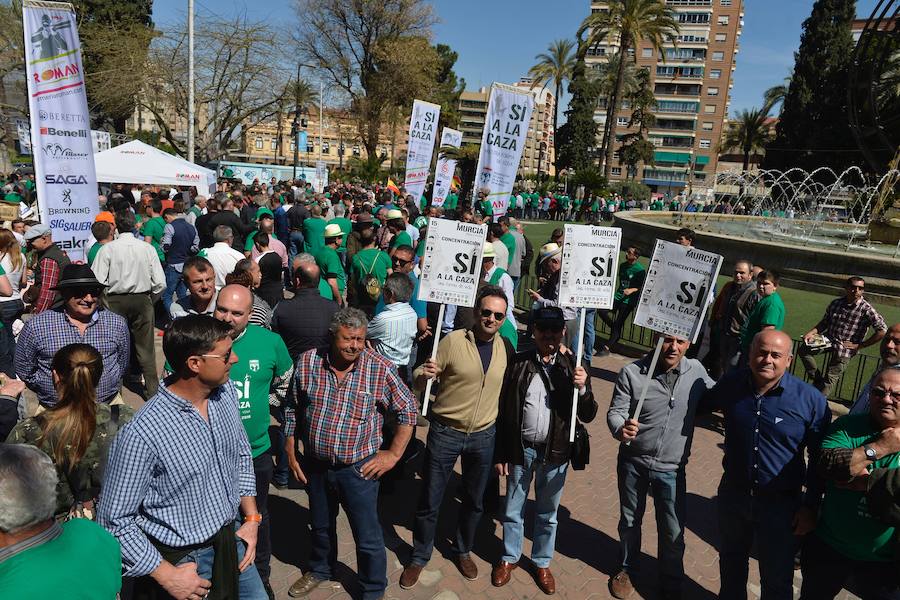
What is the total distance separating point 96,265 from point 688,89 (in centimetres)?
9618

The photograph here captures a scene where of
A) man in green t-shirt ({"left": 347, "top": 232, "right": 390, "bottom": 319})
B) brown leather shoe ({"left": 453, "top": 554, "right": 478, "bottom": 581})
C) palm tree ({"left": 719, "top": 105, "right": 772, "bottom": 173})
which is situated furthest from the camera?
palm tree ({"left": 719, "top": 105, "right": 772, "bottom": 173})

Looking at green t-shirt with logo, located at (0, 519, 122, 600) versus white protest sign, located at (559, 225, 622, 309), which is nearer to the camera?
green t-shirt with logo, located at (0, 519, 122, 600)

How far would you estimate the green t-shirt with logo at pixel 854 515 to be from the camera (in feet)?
10.2

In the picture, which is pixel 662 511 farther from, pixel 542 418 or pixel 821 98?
pixel 821 98

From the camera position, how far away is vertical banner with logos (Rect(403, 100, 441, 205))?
13406 millimetres

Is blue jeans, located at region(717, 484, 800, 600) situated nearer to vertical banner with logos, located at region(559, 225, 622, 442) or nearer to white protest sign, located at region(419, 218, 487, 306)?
vertical banner with logos, located at region(559, 225, 622, 442)

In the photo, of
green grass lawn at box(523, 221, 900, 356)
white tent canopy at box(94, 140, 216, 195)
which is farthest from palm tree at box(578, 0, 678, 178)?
white tent canopy at box(94, 140, 216, 195)

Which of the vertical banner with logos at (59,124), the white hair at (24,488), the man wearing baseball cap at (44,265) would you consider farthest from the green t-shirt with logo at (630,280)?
the white hair at (24,488)

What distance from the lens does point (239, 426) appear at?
289cm

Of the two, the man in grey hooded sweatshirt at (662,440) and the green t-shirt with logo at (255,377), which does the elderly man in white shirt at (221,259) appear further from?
the man in grey hooded sweatshirt at (662,440)

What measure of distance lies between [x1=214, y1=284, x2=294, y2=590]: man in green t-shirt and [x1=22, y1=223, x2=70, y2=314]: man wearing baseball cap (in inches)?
137

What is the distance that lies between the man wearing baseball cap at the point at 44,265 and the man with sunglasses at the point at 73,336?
1978 millimetres

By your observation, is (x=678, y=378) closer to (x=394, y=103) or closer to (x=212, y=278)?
(x=212, y=278)

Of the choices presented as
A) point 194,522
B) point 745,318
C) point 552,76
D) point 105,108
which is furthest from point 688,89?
point 194,522
